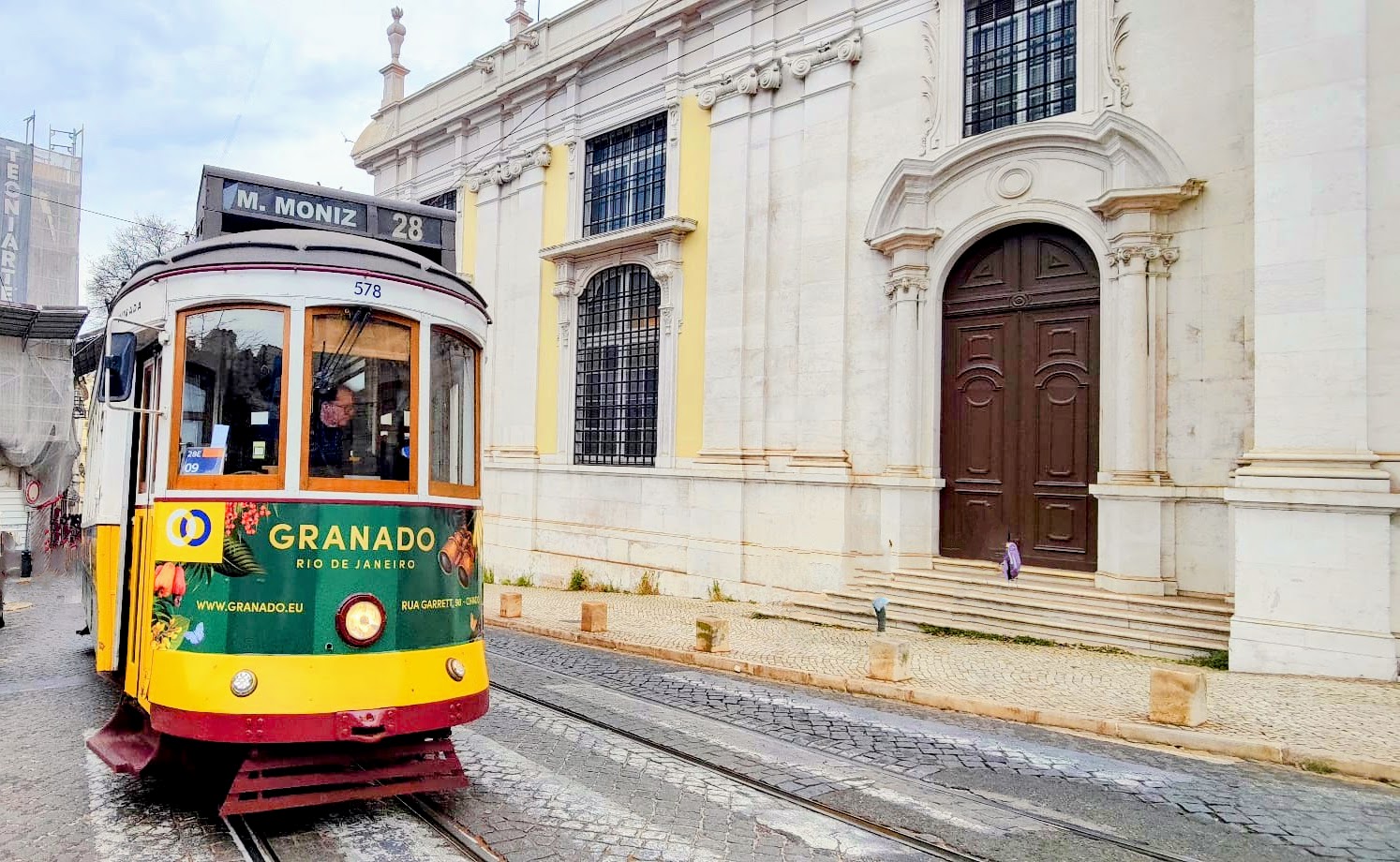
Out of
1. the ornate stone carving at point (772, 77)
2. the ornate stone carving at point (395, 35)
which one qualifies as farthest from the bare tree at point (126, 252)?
the ornate stone carving at point (772, 77)

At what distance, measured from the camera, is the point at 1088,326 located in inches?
473

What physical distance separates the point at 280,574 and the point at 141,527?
3.94 feet

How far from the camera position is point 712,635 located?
1037 centimetres

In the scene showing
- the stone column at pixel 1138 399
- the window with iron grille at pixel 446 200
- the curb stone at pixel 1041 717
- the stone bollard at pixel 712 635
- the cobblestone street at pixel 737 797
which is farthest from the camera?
the window with iron grille at pixel 446 200

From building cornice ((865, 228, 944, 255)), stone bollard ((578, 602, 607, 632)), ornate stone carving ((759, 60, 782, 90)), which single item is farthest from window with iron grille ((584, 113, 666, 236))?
stone bollard ((578, 602, 607, 632))

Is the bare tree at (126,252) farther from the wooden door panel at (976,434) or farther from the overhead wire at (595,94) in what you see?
the wooden door panel at (976,434)

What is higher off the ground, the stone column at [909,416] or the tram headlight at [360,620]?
the stone column at [909,416]

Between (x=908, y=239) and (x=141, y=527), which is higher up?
(x=908, y=239)

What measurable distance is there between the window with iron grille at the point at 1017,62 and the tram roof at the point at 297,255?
10.3 meters

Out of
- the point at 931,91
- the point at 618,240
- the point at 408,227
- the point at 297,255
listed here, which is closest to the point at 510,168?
the point at 618,240

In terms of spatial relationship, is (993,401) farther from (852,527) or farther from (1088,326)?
(852,527)

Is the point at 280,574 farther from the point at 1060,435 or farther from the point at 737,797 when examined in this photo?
the point at 1060,435

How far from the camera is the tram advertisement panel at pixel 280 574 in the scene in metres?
4.61

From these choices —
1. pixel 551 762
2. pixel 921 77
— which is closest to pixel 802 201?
pixel 921 77
